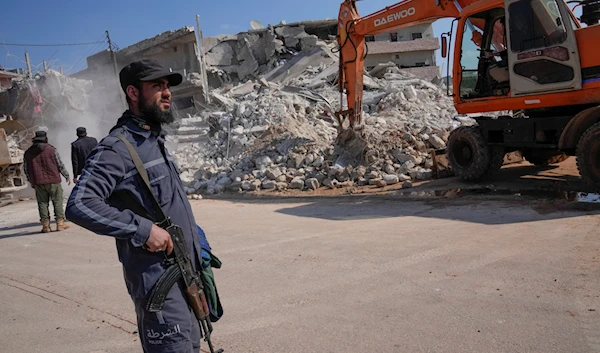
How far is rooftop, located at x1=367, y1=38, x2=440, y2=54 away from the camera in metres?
33.7

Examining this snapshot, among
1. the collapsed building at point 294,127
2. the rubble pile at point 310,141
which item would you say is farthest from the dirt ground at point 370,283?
the collapsed building at point 294,127

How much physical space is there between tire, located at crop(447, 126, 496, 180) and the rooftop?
1005 inches

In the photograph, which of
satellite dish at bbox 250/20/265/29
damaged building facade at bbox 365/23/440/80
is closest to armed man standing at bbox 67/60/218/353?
satellite dish at bbox 250/20/265/29

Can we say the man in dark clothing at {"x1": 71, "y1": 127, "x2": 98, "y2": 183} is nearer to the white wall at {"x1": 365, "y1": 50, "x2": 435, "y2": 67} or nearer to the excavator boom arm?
the excavator boom arm

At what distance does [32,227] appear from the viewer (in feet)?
28.3

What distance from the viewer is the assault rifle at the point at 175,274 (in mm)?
2080

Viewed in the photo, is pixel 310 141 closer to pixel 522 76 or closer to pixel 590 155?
pixel 522 76

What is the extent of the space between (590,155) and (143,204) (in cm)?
661

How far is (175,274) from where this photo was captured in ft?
7.05

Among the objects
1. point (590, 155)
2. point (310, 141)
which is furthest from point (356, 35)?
point (590, 155)

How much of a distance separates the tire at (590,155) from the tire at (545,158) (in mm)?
2389

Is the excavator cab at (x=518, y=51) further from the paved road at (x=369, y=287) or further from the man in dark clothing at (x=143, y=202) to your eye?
the man in dark clothing at (x=143, y=202)

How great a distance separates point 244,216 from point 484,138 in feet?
15.2

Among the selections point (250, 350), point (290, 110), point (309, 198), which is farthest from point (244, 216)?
point (290, 110)
